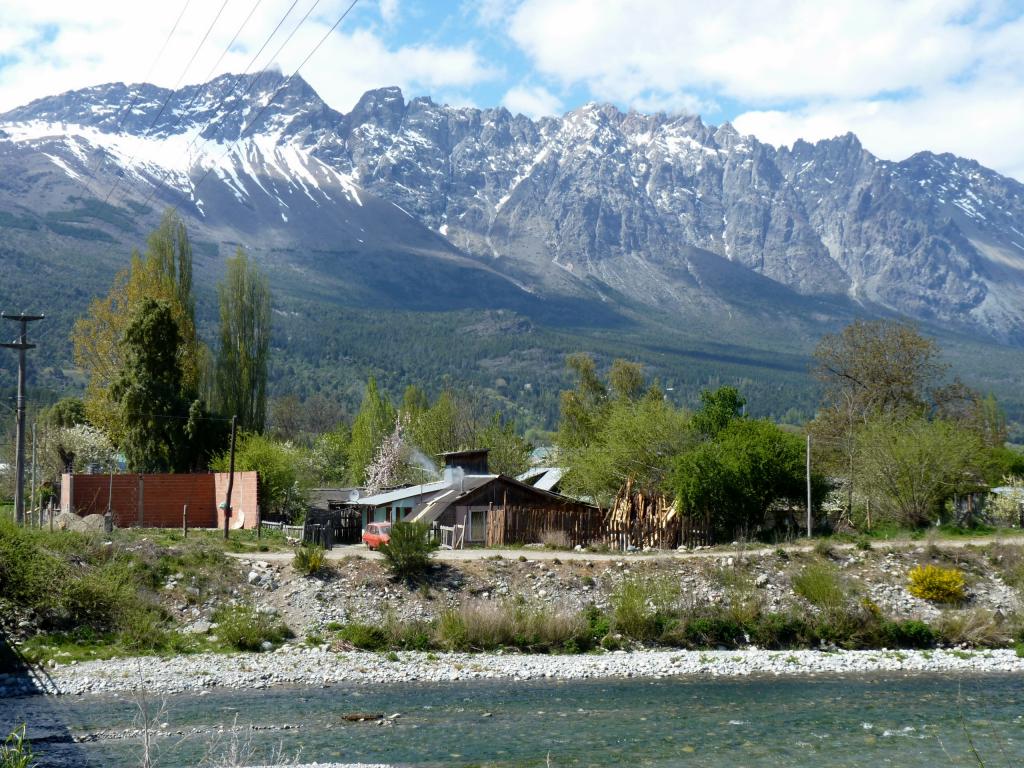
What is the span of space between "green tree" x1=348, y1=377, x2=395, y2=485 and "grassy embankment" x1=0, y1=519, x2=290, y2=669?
38168mm

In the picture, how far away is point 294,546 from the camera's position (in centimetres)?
4166

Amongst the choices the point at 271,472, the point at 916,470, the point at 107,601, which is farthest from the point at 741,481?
the point at 107,601

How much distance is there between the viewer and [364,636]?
3291 centimetres

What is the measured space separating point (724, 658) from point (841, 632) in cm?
477

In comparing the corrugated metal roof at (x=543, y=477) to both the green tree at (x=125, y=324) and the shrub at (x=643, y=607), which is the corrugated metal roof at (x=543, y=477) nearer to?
the green tree at (x=125, y=324)

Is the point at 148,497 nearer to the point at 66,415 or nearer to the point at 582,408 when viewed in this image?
the point at 66,415

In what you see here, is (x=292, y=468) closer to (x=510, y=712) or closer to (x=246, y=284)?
(x=246, y=284)

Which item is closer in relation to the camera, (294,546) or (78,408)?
(294,546)

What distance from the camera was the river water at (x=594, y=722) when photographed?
A: 2183 centimetres

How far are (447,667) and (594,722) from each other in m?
6.99

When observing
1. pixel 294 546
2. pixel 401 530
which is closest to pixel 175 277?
pixel 294 546

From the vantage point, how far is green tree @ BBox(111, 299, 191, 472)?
5756cm

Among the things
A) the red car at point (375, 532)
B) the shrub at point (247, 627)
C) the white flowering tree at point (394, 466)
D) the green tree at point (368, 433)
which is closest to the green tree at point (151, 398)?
the red car at point (375, 532)

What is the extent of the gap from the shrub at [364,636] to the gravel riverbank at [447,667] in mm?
708
